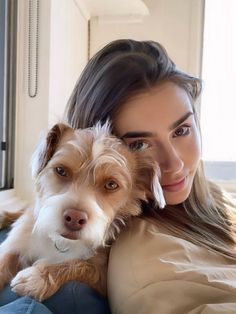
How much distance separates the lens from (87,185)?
946mm

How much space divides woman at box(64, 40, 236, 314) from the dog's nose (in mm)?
87

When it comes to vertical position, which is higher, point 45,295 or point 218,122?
point 218,122

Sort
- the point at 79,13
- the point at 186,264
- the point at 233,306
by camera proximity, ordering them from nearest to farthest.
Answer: the point at 233,306 → the point at 186,264 → the point at 79,13

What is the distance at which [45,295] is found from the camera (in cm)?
79

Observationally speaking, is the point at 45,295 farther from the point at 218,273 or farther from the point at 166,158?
the point at 166,158

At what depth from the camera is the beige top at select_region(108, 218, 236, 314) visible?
0.68m

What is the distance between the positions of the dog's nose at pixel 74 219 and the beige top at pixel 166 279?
10 centimetres

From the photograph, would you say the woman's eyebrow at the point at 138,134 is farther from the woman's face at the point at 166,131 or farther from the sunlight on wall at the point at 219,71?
the sunlight on wall at the point at 219,71

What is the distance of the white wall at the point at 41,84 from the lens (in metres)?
1.91

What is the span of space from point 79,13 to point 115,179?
1714 millimetres

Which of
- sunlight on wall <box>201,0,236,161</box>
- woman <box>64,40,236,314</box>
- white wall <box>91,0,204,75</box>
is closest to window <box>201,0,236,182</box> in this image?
sunlight on wall <box>201,0,236,161</box>

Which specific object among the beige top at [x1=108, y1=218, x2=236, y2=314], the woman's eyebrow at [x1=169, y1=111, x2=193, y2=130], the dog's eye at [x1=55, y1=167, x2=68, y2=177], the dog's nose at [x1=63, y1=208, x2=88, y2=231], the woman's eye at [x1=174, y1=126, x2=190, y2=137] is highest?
the woman's eyebrow at [x1=169, y1=111, x2=193, y2=130]

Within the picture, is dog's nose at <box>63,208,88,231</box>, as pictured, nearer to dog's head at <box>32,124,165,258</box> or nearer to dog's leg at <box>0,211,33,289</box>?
dog's head at <box>32,124,165,258</box>

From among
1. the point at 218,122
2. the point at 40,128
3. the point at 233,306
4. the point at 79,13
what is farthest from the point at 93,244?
the point at 218,122
